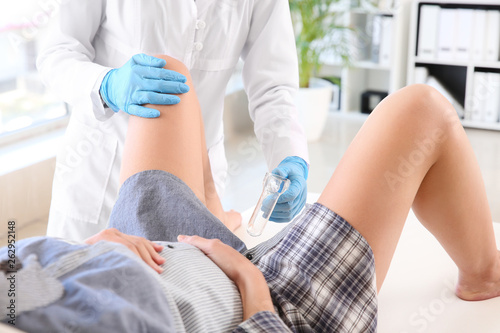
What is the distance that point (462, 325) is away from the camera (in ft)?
3.94

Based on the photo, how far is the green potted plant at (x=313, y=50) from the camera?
3.49 metres

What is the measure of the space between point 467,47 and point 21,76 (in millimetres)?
2533

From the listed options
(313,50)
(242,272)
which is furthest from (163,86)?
(313,50)

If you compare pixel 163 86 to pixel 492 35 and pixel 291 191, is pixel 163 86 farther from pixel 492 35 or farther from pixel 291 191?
pixel 492 35

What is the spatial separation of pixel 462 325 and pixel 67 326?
2.66ft

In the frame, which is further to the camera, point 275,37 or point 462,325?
point 275,37

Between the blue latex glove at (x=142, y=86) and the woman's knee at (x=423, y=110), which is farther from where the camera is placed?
the blue latex glove at (x=142, y=86)

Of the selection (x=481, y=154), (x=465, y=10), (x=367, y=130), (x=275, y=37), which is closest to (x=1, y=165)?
(x=275, y=37)

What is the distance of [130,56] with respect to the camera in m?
1.48

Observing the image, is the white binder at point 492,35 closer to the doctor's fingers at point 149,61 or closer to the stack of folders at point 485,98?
the stack of folders at point 485,98

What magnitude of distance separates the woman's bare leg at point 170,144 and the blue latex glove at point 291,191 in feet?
0.74

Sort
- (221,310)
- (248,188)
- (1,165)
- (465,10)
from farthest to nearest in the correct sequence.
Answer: (465,10) → (248,188) → (1,165) → (221,310)

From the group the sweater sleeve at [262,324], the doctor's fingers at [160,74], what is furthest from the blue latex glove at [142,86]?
the sweater sleeve at [262,324]

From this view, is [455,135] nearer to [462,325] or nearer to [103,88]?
[462,325]
